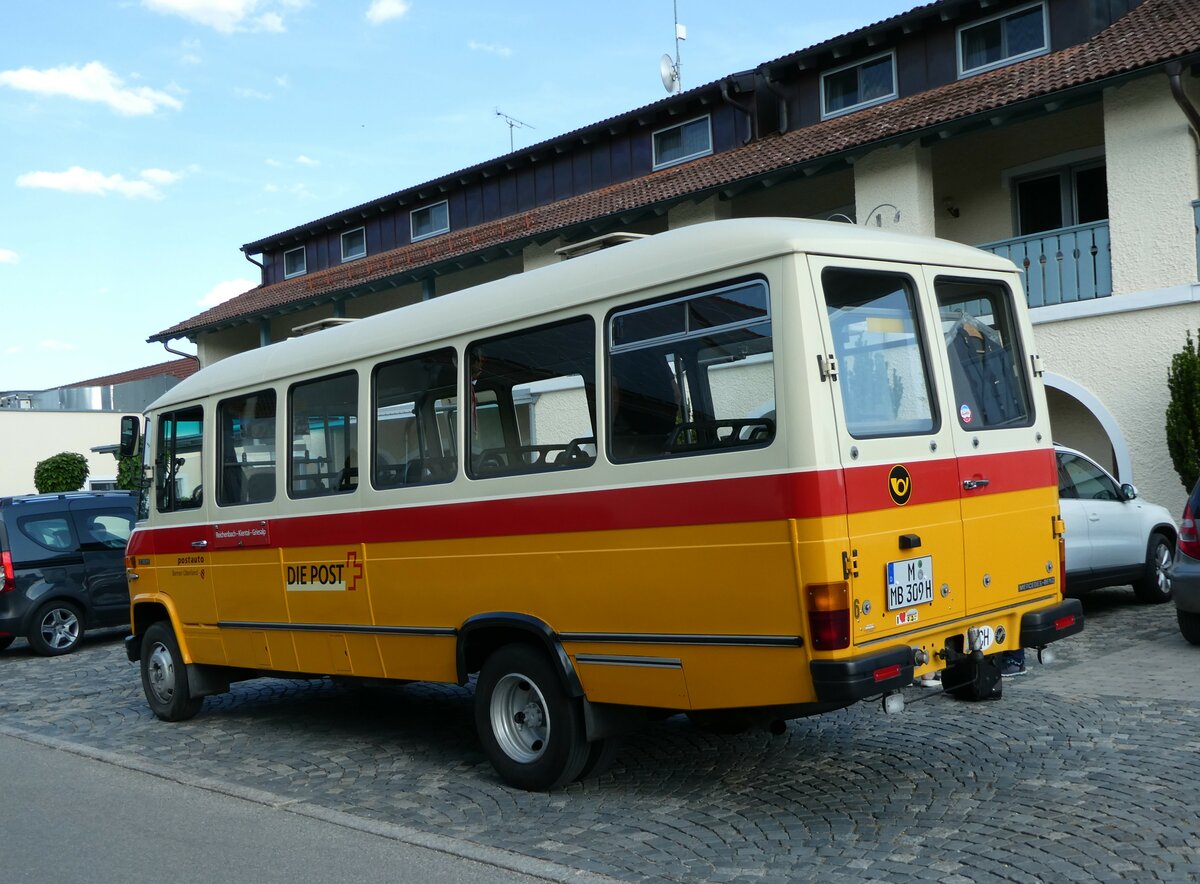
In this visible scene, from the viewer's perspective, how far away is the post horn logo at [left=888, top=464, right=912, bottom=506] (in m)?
5.46

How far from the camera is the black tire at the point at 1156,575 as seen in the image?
39.8 feet

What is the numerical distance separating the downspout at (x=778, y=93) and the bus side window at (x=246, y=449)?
15138 mm

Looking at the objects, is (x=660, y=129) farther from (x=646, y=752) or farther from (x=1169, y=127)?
(x=646, y=752)

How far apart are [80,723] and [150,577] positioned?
124 cm

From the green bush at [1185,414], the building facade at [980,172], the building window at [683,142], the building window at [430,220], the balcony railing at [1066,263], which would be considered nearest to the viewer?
the green bush at [1185,414]

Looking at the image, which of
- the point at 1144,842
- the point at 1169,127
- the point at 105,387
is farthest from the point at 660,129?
the point at 105,387

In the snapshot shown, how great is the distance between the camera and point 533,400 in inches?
258

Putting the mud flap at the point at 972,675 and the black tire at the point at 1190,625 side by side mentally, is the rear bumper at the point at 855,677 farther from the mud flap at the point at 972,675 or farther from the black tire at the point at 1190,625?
the black tire at the point at 1190,625

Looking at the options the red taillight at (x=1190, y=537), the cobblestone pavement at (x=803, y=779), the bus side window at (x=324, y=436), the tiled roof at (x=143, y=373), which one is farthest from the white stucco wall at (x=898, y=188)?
the tiled roof at (x=143, y=373)

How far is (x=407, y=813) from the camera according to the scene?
627 cm

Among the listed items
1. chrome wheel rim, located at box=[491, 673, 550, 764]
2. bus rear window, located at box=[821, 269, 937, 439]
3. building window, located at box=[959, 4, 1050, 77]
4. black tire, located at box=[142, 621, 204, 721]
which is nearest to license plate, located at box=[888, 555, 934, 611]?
bus rear window, located at box=[821, 269, 937, 439]

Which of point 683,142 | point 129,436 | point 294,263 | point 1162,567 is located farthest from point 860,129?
point 294,263

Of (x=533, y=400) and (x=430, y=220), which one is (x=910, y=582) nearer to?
(x=533, y=400)

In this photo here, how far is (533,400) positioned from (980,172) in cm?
1389
